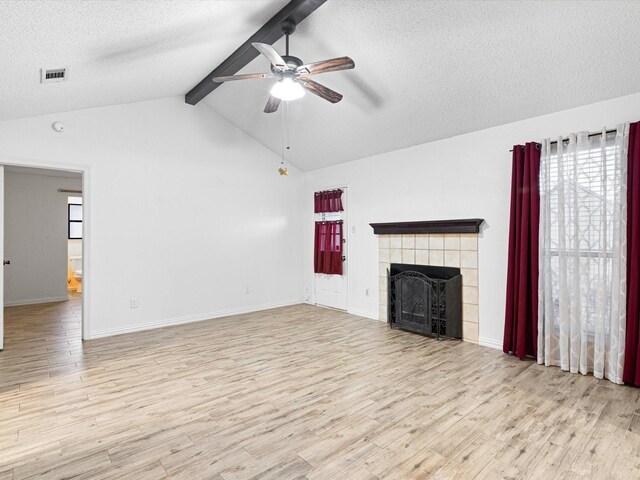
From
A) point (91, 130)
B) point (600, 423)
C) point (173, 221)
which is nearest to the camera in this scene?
point (600, 423)

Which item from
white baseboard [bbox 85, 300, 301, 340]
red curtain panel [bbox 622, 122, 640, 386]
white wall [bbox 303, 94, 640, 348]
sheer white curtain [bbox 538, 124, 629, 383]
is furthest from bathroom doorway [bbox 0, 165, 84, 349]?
red curtain panel [bbox 622, 122, 640, 386]

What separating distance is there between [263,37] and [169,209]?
9.26 ft

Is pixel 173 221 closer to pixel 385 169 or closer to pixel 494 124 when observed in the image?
pixel 385 169

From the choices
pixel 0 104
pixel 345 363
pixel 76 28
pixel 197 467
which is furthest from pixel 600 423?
pixel 0 104

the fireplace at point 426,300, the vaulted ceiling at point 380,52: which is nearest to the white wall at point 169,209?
the vaulted ceiling at point 380,52

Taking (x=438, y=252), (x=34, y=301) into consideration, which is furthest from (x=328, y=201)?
(x=34, y=301)

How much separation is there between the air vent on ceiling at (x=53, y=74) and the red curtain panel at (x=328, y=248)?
13.5 feet

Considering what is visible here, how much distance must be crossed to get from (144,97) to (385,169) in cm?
352

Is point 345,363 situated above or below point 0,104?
below

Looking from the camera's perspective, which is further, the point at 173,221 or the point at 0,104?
the point at 173,221

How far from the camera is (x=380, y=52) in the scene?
3350 millimetres

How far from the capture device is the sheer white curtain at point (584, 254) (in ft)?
9.94

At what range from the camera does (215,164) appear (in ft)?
18.1

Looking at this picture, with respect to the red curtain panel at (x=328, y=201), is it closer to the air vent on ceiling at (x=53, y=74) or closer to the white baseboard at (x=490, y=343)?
the white baseboard at (x=490, y=343)
